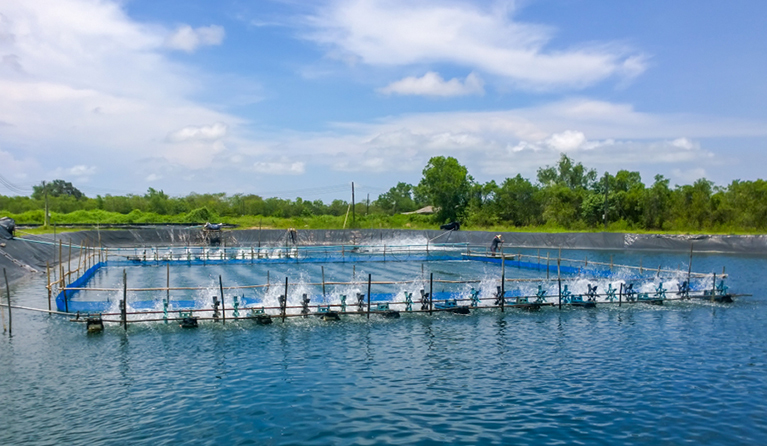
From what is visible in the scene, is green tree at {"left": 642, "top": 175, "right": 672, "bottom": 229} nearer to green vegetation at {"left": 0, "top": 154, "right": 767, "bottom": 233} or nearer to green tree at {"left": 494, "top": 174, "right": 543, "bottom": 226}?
green vegetation at {"left": 0, "top": 154, "right": 767, "bottom": 233}

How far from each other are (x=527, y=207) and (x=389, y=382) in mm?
76702

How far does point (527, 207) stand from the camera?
89625 millimetres

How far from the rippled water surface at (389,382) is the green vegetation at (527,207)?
177ft

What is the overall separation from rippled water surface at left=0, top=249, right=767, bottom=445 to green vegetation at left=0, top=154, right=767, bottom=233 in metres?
53.9

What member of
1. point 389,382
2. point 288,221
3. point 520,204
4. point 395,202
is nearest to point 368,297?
point 389,382

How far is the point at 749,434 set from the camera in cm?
1336

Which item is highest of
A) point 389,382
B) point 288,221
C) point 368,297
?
point 288,221

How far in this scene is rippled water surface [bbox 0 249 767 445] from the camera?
13297mm

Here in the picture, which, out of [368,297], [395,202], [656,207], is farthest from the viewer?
[395,202]

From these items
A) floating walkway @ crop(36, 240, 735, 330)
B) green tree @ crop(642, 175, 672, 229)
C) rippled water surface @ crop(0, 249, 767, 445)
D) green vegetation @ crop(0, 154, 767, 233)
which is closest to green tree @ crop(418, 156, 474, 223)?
green vegetation @ crop(0, 154, 767, 233)

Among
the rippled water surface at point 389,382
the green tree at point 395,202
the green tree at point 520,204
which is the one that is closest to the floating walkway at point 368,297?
the rippled water surface at point 389,382

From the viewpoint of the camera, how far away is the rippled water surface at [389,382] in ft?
43.6

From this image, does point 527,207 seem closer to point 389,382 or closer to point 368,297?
point 368,297

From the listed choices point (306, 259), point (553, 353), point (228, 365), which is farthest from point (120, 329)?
point (306, 259)
